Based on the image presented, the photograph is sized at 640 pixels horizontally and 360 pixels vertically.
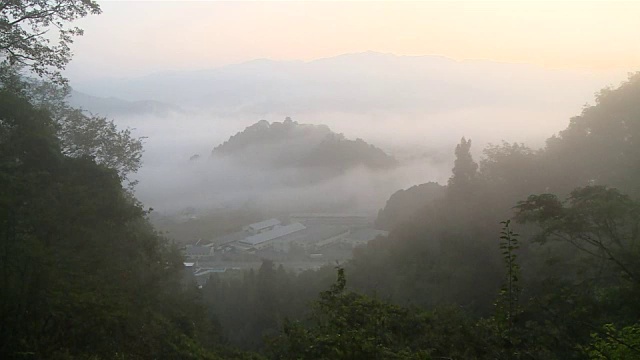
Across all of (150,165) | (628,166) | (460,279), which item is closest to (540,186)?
(628,166)

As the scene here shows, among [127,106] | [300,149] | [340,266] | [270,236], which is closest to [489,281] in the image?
[340,266]

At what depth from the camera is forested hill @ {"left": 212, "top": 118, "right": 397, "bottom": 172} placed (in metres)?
58.1

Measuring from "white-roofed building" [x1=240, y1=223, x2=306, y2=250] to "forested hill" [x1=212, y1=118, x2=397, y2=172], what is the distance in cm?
2019

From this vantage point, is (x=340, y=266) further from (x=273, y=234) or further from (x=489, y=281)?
(x=273, y=234)

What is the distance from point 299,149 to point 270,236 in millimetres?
30274

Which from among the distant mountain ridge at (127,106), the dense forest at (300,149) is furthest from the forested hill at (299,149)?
the distant mountain ridge at (127,106)

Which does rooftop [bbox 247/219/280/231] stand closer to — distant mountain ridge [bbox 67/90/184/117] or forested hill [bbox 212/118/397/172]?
forested hill [bbox 212/118/397/172]

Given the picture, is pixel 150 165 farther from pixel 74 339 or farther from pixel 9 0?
pixel 74 339

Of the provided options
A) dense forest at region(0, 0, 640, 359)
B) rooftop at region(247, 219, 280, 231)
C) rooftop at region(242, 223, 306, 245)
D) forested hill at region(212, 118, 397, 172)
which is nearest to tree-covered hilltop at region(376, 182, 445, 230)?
rooftop at region(242, 223, 306, 245)

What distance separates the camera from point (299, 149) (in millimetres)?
64812

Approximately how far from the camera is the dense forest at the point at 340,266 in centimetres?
531

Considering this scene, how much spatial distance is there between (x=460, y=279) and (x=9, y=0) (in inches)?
587

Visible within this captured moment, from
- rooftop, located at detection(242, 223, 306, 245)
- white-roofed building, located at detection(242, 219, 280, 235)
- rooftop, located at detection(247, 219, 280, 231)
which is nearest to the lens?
rooftop, located at detection(242, 223, 306, 245)

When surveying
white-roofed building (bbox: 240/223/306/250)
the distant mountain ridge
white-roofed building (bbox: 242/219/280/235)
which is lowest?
white-roofed building (bbox: 240/223/306/250)
